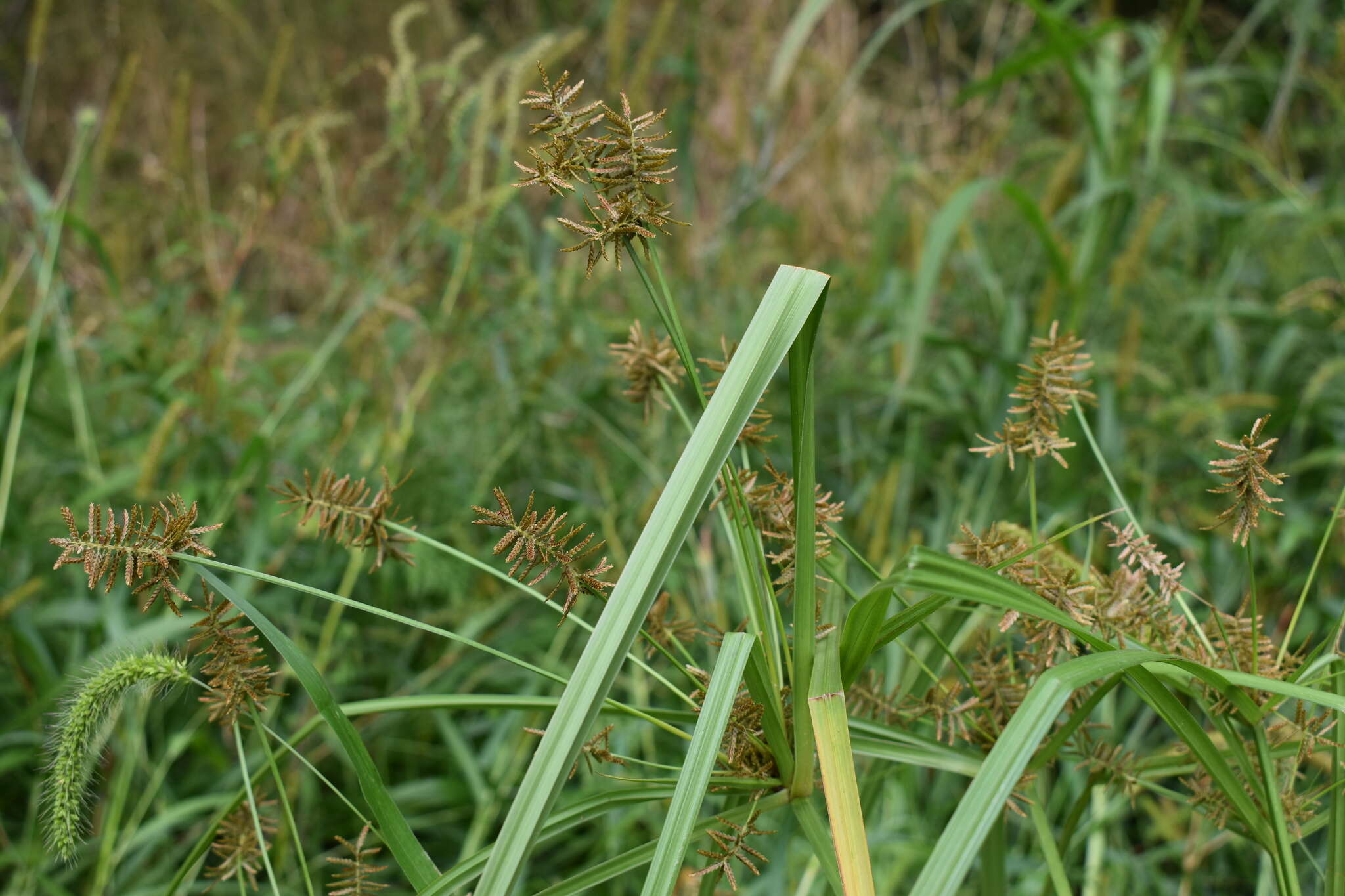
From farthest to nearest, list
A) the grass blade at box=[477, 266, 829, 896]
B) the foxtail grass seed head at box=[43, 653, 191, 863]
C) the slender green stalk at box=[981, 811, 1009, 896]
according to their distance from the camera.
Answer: the slender green stalk at box=[981, 811, 1009, 896] < the foxtail grass seed head at box=[43, 653, 191, 863] < the grass blade at box=[477, 266, 829, 896]

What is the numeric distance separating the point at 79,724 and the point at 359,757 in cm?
13

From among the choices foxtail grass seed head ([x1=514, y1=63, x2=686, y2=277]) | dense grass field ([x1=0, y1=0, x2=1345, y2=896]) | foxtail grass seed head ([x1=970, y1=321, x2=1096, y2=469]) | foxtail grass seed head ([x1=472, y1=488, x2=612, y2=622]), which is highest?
foxtail grass seed head ([x1=514, y1=63, x2=686, y2=277])

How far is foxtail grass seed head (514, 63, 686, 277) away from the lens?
39cm

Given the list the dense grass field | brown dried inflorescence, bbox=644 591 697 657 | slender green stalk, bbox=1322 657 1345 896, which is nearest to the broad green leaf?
the dense grass field

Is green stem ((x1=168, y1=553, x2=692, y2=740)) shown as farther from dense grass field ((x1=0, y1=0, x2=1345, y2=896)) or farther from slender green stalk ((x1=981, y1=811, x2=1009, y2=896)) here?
slender green stalk ((x1=981, y1=811, x2=1009, y2=896))

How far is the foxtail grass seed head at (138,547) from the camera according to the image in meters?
0.38

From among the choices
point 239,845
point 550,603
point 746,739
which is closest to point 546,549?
point 550,603

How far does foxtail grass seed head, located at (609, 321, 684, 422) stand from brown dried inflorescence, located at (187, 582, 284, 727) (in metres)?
0.24

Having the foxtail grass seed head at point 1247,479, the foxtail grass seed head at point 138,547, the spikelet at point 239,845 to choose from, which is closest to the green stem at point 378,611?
the foxtail grass seed head at point 138,547

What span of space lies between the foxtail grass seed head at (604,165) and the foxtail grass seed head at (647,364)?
0.47 ft

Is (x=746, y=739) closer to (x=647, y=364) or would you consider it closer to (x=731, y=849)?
(x=731, y=849)

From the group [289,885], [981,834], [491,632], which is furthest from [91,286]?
[981,834]

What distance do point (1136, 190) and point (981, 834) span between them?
1.45 m

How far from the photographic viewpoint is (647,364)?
1.86 feet
